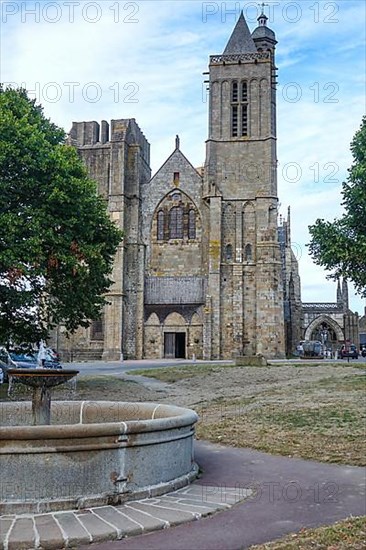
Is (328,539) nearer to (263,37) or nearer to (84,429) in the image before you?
(84,429)

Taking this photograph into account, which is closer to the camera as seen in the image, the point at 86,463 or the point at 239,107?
the point at 86,463

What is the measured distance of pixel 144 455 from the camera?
8.16 m

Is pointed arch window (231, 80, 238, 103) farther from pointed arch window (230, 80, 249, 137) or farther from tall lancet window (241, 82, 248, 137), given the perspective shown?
tall lancet window (241, 82, 248, 137)

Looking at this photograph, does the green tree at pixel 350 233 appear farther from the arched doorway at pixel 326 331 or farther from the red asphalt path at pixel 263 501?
the arched doorway at pixel 326 331

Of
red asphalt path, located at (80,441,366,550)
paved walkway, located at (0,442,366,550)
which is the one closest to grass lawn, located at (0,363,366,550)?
red asphalt path, located at (80,441,366,550)

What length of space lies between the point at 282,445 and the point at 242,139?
143ft

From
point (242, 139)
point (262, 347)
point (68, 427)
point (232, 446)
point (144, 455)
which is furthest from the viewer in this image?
point (242, 139)

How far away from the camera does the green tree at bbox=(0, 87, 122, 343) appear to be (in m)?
19.9

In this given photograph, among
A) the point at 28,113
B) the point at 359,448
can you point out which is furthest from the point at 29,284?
the point at 359,448

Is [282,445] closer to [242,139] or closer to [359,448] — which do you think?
[359,448]

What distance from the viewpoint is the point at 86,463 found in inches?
300

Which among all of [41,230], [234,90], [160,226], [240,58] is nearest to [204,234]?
[160,226]

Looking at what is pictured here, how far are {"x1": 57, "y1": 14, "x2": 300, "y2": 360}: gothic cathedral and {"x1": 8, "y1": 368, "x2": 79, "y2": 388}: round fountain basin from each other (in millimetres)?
39506

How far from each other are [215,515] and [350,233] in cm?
1913
